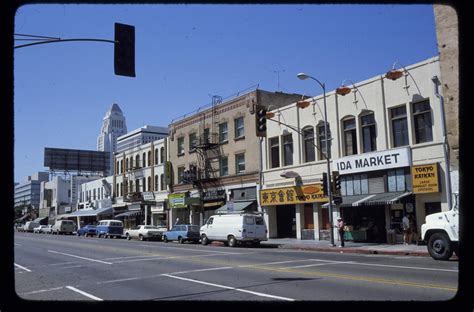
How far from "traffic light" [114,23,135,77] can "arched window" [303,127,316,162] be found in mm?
24495

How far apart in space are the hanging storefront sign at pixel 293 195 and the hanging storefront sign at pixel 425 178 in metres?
6.03

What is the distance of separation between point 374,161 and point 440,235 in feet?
35.3

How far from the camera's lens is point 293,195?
110ft

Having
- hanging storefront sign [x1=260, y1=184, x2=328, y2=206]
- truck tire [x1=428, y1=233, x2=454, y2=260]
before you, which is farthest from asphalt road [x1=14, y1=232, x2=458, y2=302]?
hanging storefront sign [x1=260, y1=184, x2=328, y2=206]

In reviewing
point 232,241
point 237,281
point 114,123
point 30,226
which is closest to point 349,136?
point 232,241

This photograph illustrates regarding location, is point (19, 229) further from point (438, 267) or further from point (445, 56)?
point (445, 56)

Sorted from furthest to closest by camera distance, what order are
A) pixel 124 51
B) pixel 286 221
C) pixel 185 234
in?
pixel 286 221 → pixel 185 234 → pixel 124 51

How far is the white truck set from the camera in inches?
654

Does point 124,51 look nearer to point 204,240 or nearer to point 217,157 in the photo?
point 204,240

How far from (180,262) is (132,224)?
135 ft

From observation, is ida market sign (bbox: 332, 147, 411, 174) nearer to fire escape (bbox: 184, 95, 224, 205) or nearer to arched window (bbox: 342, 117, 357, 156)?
arched window (bbox: 342, 117, 357, 156)

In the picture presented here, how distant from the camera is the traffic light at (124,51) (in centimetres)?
728

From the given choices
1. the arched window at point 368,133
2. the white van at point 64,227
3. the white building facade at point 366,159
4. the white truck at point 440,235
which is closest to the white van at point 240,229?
the white building facade at point 366,159

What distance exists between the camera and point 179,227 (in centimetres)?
3603
